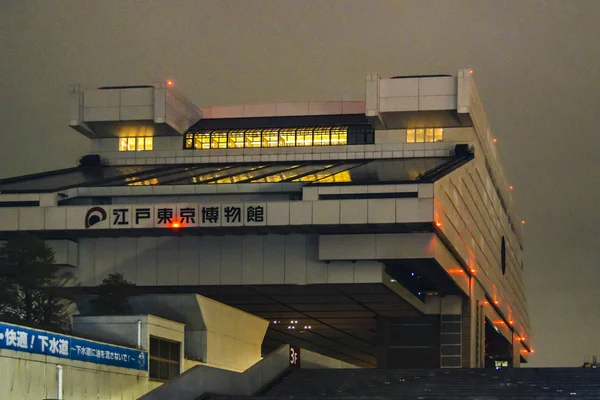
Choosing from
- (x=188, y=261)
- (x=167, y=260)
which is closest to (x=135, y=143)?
(x=167, y=260)

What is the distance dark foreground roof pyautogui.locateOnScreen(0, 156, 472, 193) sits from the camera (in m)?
62.4

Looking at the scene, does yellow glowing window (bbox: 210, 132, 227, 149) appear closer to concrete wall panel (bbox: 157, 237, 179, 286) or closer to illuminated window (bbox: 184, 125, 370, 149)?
illuminated window (bbox: 184, 125, 370, 149)

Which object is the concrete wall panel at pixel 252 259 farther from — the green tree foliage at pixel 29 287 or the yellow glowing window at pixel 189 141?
the yellow glowing window at pixel 189 141

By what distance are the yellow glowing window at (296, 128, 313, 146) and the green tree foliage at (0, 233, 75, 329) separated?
1346 inches

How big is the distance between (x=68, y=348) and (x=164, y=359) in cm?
825

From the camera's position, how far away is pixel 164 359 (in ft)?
150

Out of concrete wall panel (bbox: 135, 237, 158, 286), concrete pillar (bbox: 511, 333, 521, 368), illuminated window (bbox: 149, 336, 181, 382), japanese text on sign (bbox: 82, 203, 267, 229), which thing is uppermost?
japanese text on sign (bbox: 82, 203, 267, 229)

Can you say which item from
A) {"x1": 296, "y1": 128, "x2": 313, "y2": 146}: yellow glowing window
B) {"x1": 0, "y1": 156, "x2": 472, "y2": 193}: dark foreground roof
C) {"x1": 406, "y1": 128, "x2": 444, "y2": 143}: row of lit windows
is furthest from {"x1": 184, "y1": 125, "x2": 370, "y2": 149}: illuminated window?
{"x1": 406, "y1": 128, "x2": 444, "y2": 143}: row of lit windows

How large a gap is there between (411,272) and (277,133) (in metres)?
18.7

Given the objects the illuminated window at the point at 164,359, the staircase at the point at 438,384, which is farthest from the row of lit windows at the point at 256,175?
the illuminated window at the point at 164,359

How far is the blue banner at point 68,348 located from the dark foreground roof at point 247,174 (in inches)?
748

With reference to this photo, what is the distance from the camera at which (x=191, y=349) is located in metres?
49.5

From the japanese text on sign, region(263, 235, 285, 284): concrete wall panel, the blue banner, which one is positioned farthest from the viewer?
region(263, 235, 285, 284): concrete wall panel

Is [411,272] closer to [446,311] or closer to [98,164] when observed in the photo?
[446,311]
